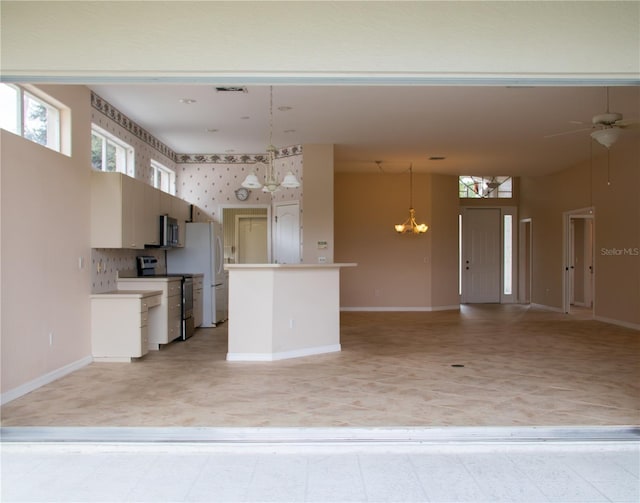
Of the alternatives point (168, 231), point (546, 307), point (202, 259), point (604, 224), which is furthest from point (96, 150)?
point (546, 307)

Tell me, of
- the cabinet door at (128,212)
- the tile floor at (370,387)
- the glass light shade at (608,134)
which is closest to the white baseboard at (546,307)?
the tile floor at (370,387)

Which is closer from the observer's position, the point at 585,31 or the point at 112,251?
Answer: the point at 585,31

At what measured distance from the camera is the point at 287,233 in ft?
29.7

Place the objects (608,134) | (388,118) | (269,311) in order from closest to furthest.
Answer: (608,134) → (269,311) → (388,118)

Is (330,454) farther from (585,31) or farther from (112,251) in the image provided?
(112,251)

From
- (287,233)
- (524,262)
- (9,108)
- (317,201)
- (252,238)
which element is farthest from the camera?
(524,262)

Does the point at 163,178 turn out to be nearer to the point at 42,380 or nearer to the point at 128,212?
the point at 128,212

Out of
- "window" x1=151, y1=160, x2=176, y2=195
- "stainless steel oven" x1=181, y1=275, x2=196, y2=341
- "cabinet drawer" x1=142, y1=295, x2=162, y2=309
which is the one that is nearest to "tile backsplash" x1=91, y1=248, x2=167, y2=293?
"cabinet drawer" x1=142, y1=295, x2=162, y2=309

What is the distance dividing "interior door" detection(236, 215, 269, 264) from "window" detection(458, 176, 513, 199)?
4742mm

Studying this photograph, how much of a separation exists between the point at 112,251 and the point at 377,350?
11.0 ft

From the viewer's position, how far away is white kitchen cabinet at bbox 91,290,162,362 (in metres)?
5.73

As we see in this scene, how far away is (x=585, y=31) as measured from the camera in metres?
3.15

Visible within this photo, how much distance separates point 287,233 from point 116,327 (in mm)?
3827

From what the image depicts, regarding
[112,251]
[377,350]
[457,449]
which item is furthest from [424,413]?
[112,251]
